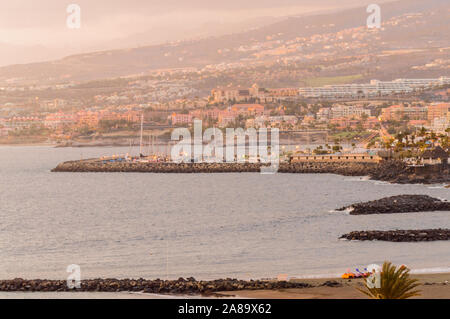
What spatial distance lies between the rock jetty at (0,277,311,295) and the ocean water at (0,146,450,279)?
1240mm

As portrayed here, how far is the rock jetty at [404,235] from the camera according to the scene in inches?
624

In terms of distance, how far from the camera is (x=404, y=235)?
52.7ft

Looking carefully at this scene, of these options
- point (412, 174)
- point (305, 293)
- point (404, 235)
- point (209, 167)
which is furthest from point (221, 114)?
point (305, 293)

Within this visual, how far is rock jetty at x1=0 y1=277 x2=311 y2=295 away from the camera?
10.7 m

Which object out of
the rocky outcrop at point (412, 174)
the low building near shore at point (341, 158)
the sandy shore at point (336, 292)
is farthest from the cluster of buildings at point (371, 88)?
the sandy shore at point (336, 292)

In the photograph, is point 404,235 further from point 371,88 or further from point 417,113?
point 371,88

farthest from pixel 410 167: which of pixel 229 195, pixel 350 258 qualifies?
pixel 350 258

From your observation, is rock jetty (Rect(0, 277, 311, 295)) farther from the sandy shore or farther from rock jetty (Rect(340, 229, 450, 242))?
A: rock jetty (Rect(340, 229, 450, 242))

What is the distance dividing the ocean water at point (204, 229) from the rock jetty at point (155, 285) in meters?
1.24

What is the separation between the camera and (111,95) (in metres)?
152

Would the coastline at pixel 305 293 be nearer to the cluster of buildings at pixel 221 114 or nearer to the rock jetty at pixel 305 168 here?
the rock jetty at pixel 305 168

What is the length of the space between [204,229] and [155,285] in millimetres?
9309

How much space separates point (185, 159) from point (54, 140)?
6401 centimetres
